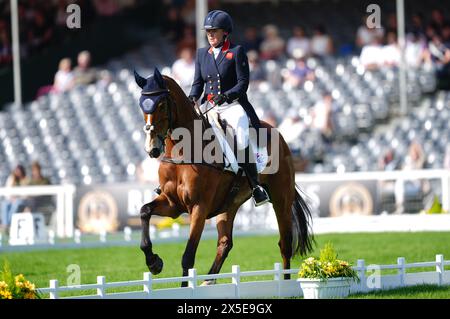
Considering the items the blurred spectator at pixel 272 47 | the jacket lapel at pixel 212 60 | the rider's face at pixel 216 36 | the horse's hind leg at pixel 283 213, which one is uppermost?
the blurred spectator at pixel 272 47

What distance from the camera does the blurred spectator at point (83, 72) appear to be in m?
29.0

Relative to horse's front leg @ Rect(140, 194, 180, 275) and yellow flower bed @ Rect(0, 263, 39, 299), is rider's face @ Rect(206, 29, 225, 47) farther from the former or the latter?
yellow flower bed @ Rect(0, 263, 39, 299)

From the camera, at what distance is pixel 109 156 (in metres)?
26.4

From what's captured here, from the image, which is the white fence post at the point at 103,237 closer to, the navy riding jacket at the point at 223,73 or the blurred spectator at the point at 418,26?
the navy riding jacket at the point at 223,73

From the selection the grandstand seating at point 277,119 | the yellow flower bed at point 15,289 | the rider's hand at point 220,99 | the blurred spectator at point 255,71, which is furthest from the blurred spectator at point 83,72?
the yellow flower bed at point 15,289

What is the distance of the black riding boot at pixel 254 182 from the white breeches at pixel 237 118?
22 cm

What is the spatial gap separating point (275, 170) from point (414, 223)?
8120mm

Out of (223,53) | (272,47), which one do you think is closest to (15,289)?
(223,53)

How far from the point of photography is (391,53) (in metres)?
26.9
